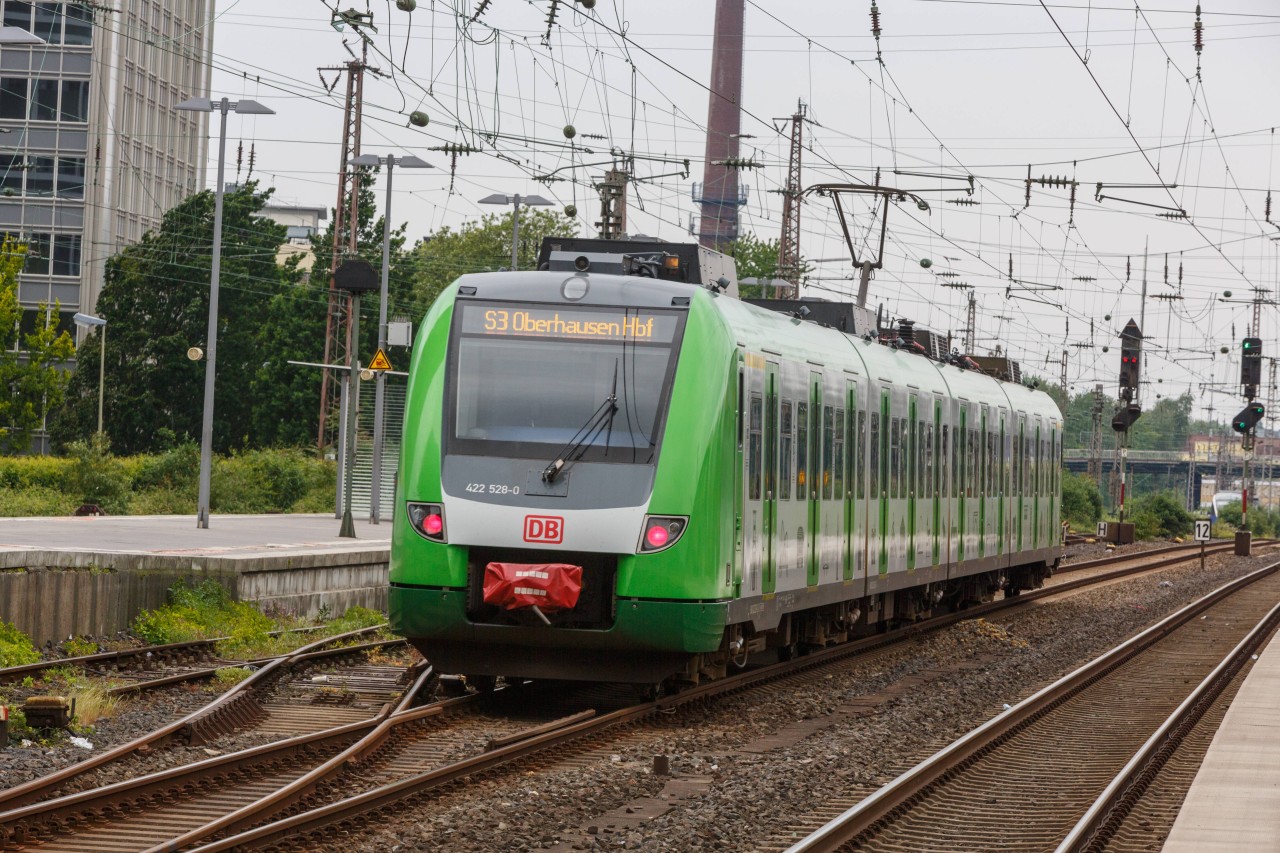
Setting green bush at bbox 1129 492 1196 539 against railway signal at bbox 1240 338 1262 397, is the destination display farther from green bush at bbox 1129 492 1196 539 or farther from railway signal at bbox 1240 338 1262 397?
green bush at bbox 1129 492 1196 539

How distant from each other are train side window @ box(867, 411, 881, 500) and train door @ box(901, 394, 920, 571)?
1422 mm

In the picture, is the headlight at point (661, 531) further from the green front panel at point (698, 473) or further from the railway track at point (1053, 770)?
the railway track at point (1053, 770)

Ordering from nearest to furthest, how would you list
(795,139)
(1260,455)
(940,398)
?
(940,398)
(795,139)
(1260,455)

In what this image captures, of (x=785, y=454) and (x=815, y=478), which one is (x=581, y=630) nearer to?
(x=785, y=454)

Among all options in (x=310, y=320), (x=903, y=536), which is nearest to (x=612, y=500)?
(x=903, y=536)

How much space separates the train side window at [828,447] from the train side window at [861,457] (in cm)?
103

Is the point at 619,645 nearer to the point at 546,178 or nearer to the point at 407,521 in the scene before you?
the point at 407,521

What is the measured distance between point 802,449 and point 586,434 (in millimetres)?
3537

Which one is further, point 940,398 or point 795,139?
point 795,139

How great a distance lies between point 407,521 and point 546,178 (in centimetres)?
2326

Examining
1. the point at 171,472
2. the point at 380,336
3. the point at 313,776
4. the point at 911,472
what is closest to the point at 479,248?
the point at 171,472

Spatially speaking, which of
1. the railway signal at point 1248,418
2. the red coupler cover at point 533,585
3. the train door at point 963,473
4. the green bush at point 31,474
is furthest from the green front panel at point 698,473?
the green bush at point 31,474

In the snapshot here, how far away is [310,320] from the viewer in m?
70.5

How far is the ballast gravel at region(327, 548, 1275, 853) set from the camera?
30.9 feet
